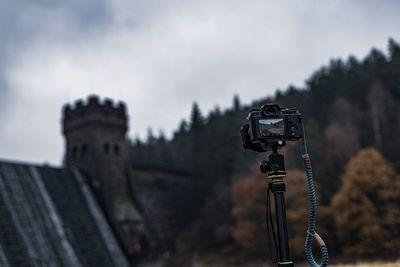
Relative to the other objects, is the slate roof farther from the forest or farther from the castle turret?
the forest

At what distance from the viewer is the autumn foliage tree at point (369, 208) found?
35062 mm

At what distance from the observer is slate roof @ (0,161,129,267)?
22.2 metres

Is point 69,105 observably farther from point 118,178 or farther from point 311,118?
point 311,118

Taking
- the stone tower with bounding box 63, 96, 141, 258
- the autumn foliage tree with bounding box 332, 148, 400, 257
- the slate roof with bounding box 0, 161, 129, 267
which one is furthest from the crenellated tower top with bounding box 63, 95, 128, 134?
the autumn foliage tree with bounding box 332, 148, 400, 257

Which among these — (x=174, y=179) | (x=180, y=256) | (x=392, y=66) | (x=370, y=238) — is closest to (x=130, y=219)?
(x=180, y=256)

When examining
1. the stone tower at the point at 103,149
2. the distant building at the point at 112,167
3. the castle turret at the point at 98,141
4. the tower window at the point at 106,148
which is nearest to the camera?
the distant building at the point at 112,167

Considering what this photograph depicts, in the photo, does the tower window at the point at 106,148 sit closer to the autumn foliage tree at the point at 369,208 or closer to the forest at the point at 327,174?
the forest at the point at 327,174

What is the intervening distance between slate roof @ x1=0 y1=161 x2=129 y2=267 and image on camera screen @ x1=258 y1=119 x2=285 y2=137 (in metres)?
19.5

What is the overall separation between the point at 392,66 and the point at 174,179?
3149 centimetres

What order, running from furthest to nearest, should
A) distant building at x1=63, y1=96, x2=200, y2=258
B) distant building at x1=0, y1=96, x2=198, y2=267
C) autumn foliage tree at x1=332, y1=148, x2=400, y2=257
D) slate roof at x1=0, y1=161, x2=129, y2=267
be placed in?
autumn foliage tree at x1=332, y1=148, x2=400, y2=257 < distant building at x1=63, y1=96, x2=200, y2=258 < distant building at x1=0, y1=96, x2=198, y2=267 < slate roof at x1=0, y1=161, x2=129, y2=267

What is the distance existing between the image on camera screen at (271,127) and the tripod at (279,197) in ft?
0.54

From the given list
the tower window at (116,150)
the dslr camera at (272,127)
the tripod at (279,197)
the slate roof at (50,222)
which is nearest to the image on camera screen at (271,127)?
the dslr camera at (272,127)

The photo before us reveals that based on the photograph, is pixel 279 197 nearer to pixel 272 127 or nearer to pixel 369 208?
pixel 272 127

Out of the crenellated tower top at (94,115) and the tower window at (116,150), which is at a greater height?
the crenellated tower top at (94,115)
